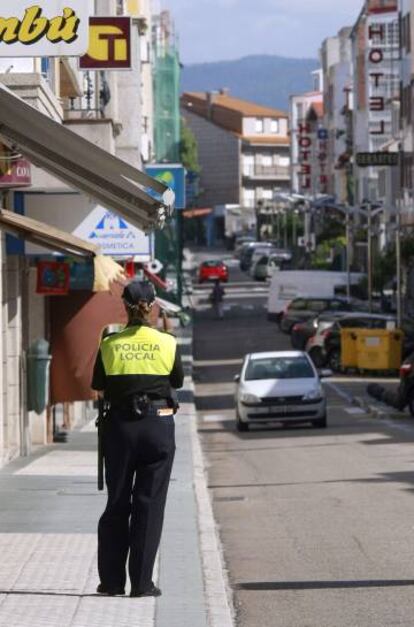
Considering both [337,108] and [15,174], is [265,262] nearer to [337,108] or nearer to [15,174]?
[337,108]

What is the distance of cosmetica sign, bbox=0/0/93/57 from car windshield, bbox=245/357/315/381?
2195 centimetres

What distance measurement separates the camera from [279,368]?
1341 inches

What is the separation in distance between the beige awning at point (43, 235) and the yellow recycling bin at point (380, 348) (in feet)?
96.2

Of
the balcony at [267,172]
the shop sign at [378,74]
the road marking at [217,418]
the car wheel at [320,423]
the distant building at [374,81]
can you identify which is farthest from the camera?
the balcony at [267,172]

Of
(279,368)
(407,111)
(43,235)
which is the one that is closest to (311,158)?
(407,111)

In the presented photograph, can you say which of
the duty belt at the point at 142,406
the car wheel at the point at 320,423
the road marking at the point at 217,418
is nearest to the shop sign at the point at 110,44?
the duty belt at the point at 142,406

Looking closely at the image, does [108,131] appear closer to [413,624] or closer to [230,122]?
[413,624]

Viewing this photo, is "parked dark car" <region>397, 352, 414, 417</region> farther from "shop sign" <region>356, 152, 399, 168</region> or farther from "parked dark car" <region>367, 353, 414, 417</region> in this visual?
"shop sign" <region>356, 152, 399, 168</region>

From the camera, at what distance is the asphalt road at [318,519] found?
36.7ft

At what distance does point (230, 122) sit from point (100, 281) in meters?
168

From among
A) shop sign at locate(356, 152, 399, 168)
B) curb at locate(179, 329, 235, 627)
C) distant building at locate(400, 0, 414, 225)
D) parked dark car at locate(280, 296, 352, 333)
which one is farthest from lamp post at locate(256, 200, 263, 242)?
curb at locate(179, 329, 235, 627)

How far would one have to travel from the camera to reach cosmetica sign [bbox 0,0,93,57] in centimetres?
1145

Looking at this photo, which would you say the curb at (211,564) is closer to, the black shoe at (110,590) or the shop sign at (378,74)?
the black shoe at (110,590)

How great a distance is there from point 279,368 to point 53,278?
1051 centimetres
